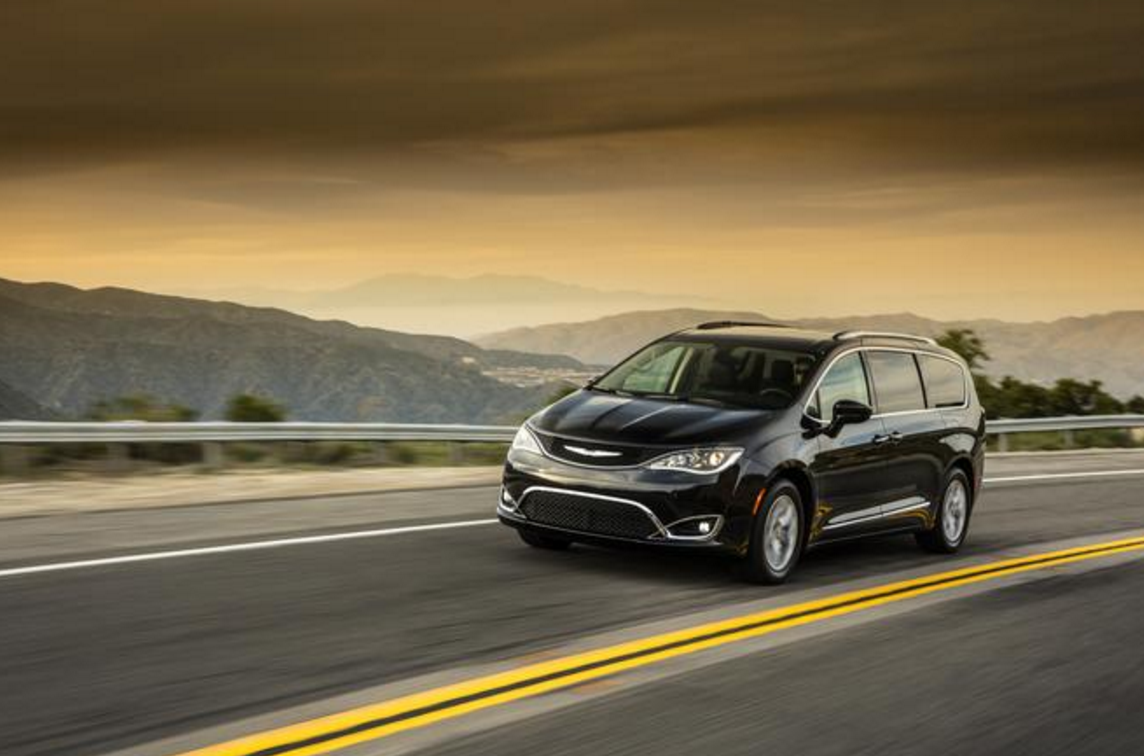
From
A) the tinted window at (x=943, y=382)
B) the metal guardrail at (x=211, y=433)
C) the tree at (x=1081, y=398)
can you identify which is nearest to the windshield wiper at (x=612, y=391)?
the tinted window at (x=943, y=382)

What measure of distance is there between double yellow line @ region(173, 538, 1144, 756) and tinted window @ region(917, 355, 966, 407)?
181 centimetres

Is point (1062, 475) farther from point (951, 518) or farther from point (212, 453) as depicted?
point (212, 453)

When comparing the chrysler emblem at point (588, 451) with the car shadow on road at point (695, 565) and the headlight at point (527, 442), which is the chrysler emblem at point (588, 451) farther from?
the car shadow on road at point (695, 565)

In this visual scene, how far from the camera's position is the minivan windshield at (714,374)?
35.1ft

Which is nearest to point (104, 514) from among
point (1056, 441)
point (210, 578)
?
point (210, 578)

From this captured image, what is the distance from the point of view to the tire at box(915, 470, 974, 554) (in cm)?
1230

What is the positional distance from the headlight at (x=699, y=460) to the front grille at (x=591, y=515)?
1.11ft

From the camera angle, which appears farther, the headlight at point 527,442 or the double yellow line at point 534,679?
the headlight at point 527,442

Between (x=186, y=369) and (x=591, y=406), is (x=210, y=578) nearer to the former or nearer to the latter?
(x=591, y=406)

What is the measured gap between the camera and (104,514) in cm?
1230

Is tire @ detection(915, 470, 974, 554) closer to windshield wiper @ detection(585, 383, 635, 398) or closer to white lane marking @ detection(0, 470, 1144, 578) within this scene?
windshield wiper @ detection(585, 383, 635, 398)

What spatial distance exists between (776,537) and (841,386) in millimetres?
1428

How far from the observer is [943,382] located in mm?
Answer: 12492

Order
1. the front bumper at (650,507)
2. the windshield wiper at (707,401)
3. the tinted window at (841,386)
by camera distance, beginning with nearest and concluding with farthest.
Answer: the front bumper at (650,507) → the windshield wiper at (707,401) → the tinted window at (841,386)
